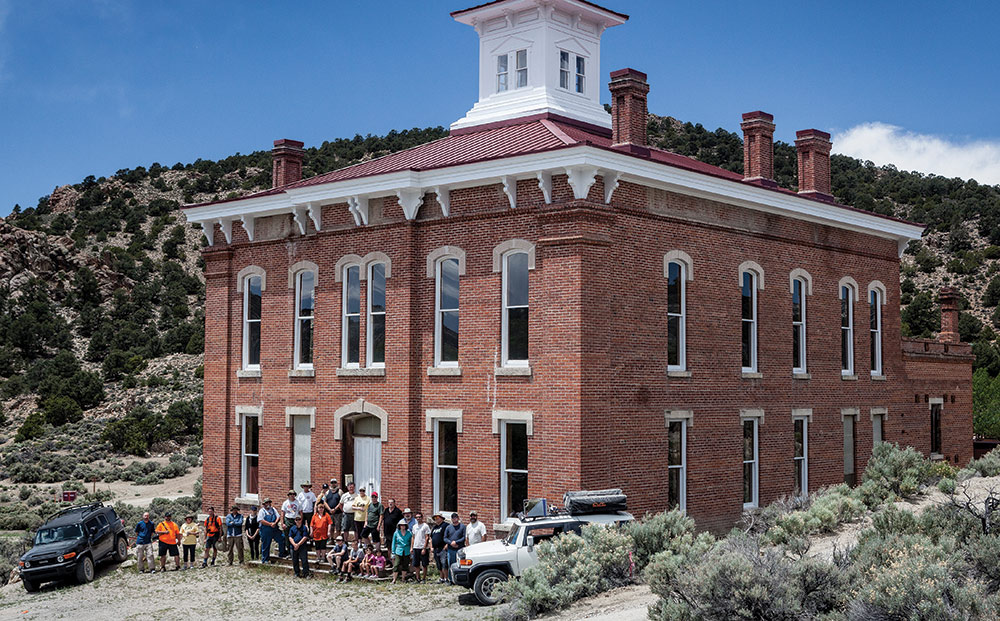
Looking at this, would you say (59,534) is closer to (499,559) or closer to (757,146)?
(499,559)

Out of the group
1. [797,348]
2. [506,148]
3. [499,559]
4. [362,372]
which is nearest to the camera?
[499,559]

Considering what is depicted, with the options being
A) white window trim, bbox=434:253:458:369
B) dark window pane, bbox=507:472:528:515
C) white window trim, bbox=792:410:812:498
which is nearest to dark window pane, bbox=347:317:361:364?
white window trim, bbox=434:253:458:369

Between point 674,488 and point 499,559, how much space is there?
6862mm

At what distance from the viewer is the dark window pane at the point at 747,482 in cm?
2731

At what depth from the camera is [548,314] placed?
23.1 meters

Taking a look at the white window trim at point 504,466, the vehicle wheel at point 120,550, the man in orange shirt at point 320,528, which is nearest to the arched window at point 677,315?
the white window trim at point 504,466

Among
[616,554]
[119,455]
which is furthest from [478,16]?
[119,455]

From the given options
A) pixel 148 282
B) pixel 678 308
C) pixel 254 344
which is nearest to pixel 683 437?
pixel 678 308

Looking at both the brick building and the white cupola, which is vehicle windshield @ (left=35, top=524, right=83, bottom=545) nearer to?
the brick building

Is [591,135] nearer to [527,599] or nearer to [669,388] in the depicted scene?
[669,388]

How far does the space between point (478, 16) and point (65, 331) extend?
219 ft

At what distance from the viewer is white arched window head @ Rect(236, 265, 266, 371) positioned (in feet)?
97.3

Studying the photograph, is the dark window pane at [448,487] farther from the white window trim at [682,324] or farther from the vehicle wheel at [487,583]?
the white window trim at [682,324]

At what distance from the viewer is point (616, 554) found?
19.3 meters
